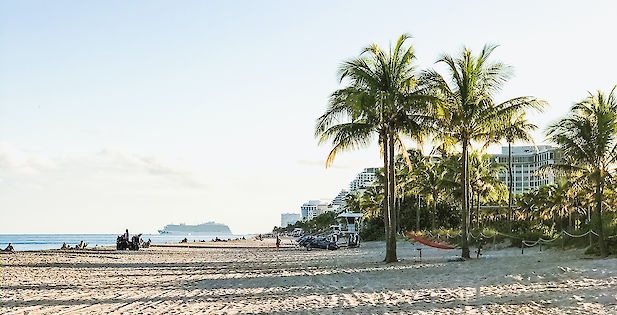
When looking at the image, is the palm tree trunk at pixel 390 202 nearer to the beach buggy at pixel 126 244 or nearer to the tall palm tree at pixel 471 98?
the tall palm tree at pixel 471 98

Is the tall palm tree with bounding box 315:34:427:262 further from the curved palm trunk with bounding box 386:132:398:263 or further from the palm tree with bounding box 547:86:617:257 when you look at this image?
the palm tree with bounding box 547:86:617:257

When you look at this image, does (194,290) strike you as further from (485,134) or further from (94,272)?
(485,134)

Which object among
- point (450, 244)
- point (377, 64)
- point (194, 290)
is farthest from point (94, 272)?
point (450, 244)

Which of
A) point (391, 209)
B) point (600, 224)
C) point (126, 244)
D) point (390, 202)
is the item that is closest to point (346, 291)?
point (391, 209)

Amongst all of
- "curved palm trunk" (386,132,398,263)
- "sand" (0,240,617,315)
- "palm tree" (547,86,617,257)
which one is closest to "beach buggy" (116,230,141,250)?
"sand" (0,240,617,315)

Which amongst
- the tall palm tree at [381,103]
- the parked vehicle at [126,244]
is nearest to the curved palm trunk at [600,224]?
the tall palm tree at [381,103]

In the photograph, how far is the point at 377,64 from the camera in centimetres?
2089

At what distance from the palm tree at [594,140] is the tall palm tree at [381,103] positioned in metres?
4.44

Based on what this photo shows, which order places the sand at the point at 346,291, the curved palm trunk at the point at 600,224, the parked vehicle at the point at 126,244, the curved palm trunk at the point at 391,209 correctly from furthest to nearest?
the parked vehicle at the point at 126,244
the curved palm trunk at the point at 391,209
the curved palm trunk at the point at 600,224
the sand at the point at 346,291

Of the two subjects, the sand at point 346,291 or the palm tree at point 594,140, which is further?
the palm tree at point 594,140

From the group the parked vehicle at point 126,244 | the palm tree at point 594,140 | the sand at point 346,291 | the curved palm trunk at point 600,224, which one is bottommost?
the parked vehicle at point 126,244

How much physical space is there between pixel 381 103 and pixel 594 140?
20.9 feet

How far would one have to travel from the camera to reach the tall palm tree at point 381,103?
66.6 feet

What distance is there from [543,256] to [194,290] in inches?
473
